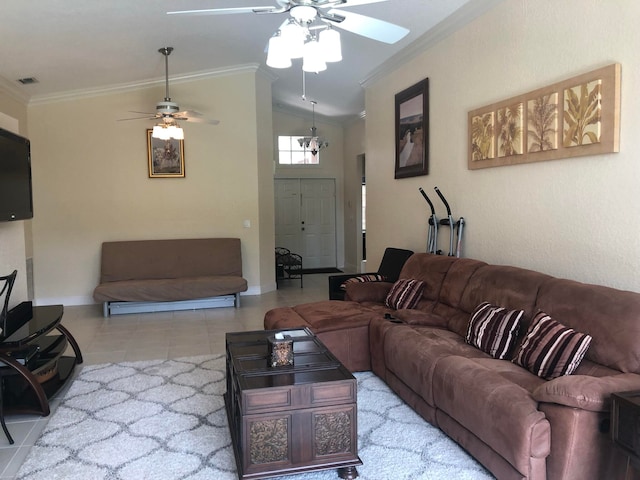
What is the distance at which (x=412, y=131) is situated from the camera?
5.11 m

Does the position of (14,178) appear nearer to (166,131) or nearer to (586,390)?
(166,131)

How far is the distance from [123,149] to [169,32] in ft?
7.60

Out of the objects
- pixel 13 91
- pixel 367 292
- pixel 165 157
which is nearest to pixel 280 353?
pixel 367 292

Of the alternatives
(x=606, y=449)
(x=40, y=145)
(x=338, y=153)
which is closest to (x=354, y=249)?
(x=338, y=153)

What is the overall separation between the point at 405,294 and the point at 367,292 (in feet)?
1.62

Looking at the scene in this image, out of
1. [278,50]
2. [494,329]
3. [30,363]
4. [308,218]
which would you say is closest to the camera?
[278,50]

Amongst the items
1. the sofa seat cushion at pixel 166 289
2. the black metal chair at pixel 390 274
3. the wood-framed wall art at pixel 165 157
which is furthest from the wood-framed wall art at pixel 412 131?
the wood-framed wall art at pixel 165 157

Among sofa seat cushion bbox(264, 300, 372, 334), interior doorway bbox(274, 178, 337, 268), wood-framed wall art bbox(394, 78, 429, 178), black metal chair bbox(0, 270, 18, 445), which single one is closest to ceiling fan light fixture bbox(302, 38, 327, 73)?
sofa seat cushion bbox(264, 300, 372, 334)

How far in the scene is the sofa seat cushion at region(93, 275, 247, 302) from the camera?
235 inches

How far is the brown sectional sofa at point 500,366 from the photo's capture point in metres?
1.96

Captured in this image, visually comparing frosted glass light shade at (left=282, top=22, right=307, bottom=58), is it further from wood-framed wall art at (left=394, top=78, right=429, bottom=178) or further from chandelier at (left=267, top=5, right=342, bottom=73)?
wood-framed wall art at (left=394, top=78, right=429, bottom=178)

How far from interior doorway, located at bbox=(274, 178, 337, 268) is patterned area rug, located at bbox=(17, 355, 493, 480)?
624cm

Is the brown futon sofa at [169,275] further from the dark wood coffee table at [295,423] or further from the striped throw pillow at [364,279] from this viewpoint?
the dark wood coffee table at [295,423]

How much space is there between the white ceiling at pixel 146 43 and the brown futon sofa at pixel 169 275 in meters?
2.00
